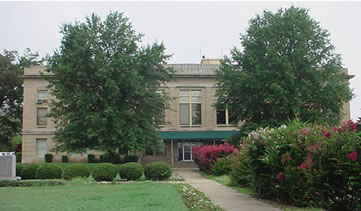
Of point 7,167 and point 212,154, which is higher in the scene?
point 212,154

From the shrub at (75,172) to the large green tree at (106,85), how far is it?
6.32m

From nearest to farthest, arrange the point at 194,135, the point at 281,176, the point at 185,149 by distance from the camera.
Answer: the point at 281,176
the point at 194,135
the point at 185,149

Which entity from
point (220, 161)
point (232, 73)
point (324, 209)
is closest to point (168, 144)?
point (232, 73)

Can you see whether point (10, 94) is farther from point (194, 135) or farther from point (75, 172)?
point (75, 172)

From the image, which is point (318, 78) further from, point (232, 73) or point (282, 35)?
point (232, 73)

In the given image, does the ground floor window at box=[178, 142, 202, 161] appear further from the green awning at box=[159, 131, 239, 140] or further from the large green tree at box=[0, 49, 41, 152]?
the large green tree at box=[0, 49, 41, 152]

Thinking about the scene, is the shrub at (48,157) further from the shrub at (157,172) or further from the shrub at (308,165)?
the shrub at (308,165)

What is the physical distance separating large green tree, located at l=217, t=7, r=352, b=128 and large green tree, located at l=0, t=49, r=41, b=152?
32.2 m

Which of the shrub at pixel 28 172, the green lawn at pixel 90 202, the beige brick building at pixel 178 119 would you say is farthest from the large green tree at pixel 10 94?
the green lawn at pixel 90 202

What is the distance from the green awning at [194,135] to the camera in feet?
136

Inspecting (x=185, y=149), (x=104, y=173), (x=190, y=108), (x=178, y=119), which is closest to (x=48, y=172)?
(x=104, y=173)

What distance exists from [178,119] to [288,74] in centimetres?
1669

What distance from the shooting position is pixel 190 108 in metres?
43.7

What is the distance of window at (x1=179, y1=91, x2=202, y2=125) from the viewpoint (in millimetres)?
43688
